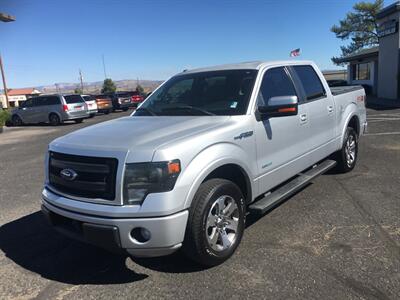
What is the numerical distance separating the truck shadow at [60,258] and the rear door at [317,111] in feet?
9.71

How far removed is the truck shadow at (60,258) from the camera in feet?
12.3

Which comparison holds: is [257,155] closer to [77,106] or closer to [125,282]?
[125,282]

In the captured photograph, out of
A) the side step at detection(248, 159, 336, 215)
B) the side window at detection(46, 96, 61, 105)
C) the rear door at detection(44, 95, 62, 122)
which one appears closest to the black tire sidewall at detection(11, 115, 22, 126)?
the rear door at detection(44, 95, 62, 122)

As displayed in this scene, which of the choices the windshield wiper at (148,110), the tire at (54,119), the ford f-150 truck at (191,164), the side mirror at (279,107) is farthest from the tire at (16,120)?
the side mirror at (279,107)

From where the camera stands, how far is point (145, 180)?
3.24 metres

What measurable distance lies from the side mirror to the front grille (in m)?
1.79

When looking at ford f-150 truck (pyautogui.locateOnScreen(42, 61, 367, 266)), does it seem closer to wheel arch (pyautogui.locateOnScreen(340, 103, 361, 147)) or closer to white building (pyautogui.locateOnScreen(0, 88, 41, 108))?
wheel arch (pyautogui.locateOnScreen(340, 103, 361, 147))

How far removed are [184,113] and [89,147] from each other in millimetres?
1326

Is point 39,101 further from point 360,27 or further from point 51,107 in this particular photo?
point 360,27

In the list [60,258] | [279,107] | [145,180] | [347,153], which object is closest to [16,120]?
[347,153]

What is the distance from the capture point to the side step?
4184mm

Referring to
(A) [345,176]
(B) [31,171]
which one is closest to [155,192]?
(A) [345,176]

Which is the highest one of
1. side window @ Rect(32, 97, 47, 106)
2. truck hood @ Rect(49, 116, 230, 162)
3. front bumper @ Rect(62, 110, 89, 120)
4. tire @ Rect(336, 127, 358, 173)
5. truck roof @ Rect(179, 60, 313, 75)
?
truck roof @ Rect(179, 60, 313, 75)

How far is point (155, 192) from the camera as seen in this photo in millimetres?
3221
